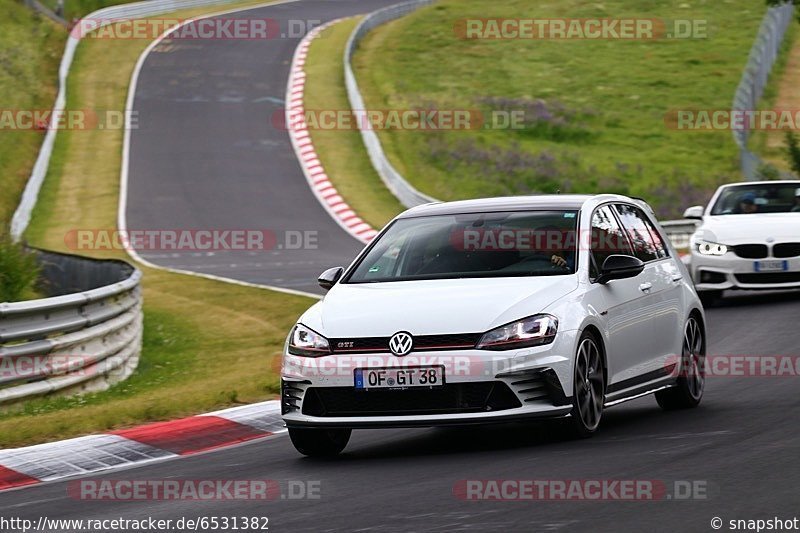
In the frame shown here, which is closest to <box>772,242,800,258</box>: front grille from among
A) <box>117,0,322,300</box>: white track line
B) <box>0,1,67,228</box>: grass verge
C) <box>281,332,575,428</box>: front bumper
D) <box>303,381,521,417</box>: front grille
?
<box>117,0,322,300</box>: white track line

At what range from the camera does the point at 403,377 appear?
27.5ft

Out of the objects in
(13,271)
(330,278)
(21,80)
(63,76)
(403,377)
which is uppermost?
(330,278)

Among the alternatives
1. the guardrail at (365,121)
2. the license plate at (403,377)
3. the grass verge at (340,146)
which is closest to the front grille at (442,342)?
the license plate at (403,377)

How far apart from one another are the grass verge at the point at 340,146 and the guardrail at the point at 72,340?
14.9 m

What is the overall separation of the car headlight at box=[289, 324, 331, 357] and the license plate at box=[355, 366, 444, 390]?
323 mm

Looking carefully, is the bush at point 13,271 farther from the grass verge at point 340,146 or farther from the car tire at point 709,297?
the grass verge at point 340,146

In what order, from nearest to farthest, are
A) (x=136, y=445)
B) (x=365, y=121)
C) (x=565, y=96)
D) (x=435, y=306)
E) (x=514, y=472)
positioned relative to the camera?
(x=514, y=472) < (x=435, y=306) < (x=136, y=445) < (x=365, y=121) < (x=565, y=96)

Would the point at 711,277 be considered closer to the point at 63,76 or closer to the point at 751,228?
the point at 751,228

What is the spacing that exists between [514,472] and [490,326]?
93 cm

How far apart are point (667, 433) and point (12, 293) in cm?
963

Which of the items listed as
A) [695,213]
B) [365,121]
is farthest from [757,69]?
[695,213]

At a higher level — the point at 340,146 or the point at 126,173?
the point at 126,173

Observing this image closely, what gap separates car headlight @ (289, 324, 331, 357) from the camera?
8.69 meters

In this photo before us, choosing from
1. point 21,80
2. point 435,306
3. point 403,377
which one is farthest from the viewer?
point 21,80
